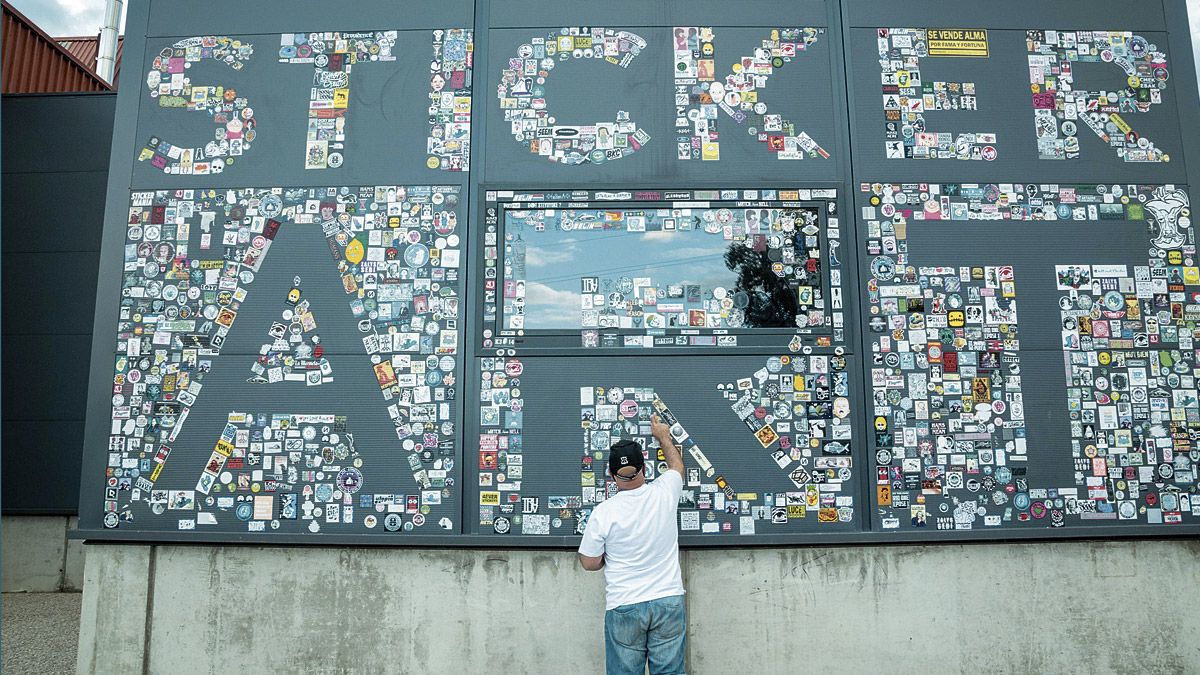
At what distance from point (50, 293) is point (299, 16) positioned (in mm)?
5420

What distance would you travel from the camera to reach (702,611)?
202 inches

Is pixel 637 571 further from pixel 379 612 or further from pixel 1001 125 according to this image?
pixel 1001 125

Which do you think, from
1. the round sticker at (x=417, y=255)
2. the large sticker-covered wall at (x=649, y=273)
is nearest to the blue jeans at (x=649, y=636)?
the large sticker-covered wall at (x=649, y=273)

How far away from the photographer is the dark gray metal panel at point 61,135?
892 centimetres

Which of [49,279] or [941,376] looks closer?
[941,376]

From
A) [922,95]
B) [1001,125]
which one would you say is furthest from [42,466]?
[1001,125]

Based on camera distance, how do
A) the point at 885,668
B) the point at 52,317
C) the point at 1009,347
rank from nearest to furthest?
the point at 885,668 < the point at 1009,347 < the point at 52,317

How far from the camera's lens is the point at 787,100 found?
574 centimetres

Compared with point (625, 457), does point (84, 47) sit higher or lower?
higher

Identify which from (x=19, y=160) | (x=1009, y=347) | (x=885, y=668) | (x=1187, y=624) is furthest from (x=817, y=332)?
(x=19, y=160)

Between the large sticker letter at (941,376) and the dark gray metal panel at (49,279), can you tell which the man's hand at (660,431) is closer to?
the large sticker letter at (941,376)

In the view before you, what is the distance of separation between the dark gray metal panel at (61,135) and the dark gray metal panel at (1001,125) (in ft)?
28.4

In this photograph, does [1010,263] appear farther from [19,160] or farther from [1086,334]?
[19,160]

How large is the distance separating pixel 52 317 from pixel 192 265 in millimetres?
4615
